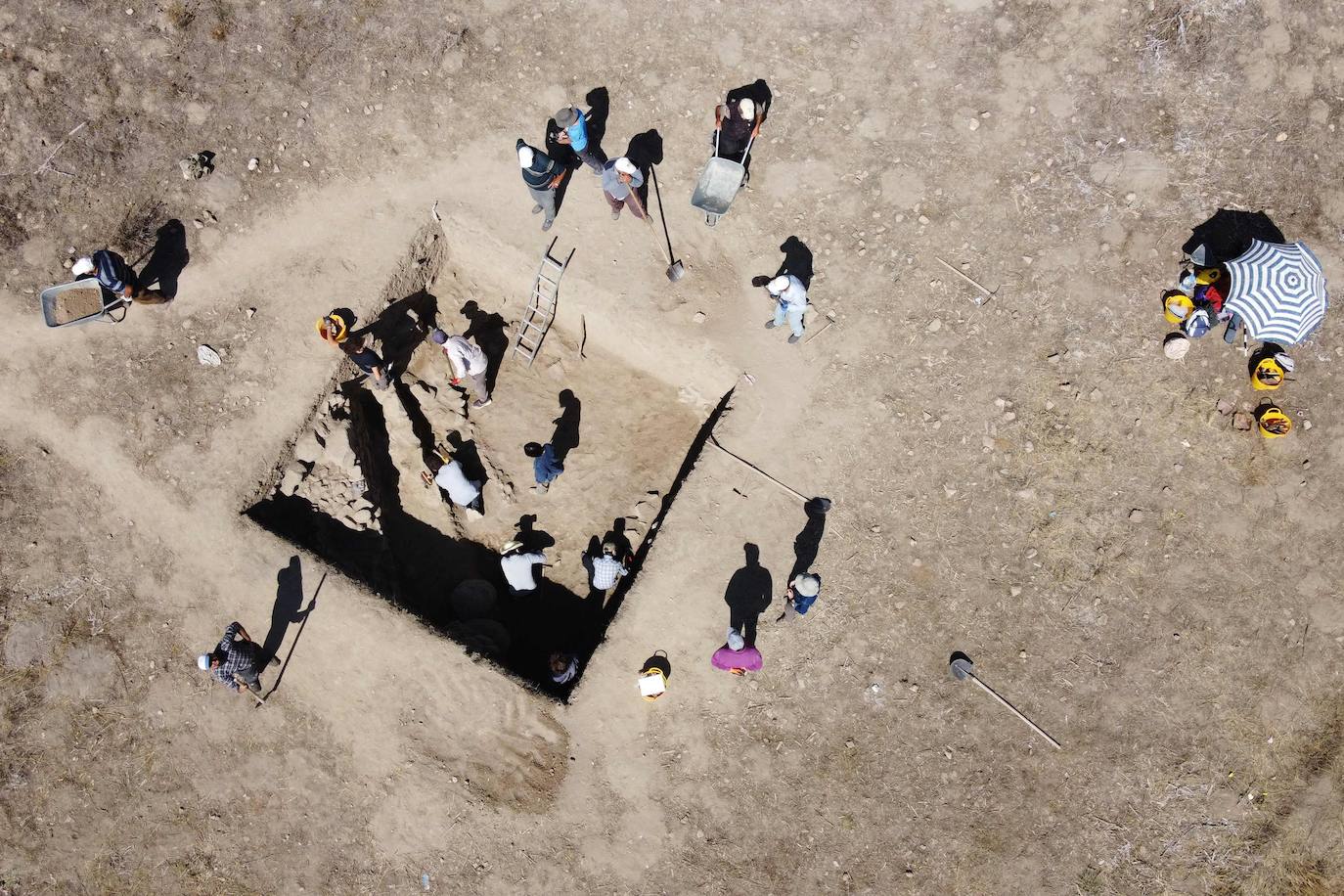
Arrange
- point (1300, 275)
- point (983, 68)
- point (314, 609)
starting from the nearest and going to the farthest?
point (1300, 275) → point (314, 609) → point (983, 68)

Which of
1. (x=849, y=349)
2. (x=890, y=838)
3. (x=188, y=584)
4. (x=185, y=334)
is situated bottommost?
(x=188, y=584)

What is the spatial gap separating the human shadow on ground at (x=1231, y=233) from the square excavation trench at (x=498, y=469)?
815 cm

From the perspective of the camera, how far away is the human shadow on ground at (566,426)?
1291 centimetres

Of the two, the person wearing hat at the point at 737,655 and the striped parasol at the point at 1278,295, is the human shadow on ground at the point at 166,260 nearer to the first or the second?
the person wearing hat at the point at 737,655

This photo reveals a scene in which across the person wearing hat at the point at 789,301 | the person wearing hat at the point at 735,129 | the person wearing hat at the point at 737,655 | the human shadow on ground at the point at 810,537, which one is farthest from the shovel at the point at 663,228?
the person wearing hat at the point at 737,655

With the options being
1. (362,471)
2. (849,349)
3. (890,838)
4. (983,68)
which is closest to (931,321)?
(849,349)

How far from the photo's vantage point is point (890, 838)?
10.7 m

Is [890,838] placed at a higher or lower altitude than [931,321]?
lower

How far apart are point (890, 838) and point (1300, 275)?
10.1 metres

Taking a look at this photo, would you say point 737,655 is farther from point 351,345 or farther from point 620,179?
point 351,345

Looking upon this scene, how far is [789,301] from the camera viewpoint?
35.4 ft

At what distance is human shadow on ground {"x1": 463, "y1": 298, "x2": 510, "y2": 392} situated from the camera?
13.0m

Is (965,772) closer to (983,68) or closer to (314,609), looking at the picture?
(314,609)

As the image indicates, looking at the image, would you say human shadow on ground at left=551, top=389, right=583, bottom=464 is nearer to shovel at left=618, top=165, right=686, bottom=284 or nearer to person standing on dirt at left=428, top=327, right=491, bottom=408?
person standing on dirt at left=428, top=327, right=491, bottom=408
